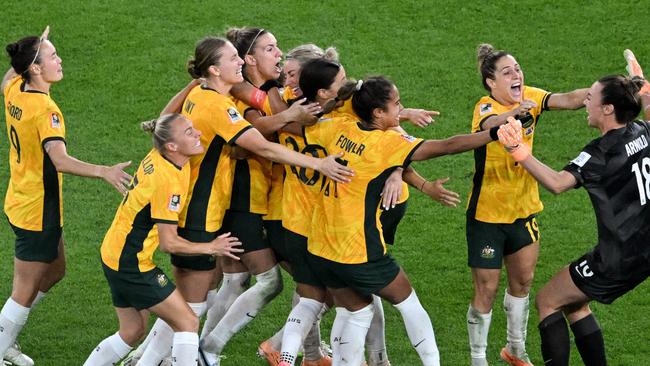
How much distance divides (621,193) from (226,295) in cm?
300

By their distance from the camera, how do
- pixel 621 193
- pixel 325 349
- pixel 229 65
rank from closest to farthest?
1. pixel 621 193
2. pixel 229 65
3. pixel 325 349

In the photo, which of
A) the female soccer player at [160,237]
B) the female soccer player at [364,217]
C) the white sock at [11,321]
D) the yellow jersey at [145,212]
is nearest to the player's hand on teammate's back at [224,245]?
the female soccer player at [160,237]

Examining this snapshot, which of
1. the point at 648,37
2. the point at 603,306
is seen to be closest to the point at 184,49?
the point at 648,37

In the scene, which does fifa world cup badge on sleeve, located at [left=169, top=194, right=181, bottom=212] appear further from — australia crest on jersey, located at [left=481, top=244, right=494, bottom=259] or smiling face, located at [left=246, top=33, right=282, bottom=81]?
australia crest on jersey, located at [left=481, top=244, right=494, bottom=259]

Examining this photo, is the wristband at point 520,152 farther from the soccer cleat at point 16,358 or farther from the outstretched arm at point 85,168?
the soccer cleat at point 16,358

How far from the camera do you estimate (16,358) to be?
9328mm

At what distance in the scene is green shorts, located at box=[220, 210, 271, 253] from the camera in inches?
347

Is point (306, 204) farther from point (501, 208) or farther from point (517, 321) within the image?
point (517, 321)

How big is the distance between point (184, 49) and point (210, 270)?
5919 millimetres

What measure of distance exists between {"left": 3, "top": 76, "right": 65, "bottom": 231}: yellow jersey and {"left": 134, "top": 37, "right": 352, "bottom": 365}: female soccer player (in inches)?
41.9

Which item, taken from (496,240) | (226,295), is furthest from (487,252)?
(226,295)

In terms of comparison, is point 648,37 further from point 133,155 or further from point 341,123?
point 341,123

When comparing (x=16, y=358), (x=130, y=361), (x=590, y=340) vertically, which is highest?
(x=590, y=340)

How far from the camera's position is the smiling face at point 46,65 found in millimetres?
8922
